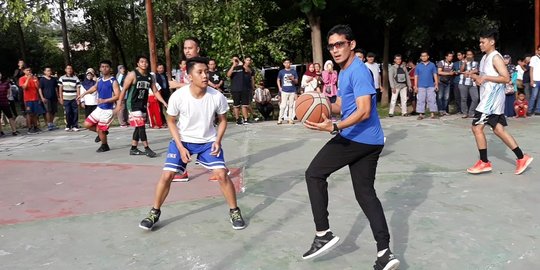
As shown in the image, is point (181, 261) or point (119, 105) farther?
point (119, 105)

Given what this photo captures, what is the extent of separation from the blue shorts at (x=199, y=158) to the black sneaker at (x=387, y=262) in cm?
188

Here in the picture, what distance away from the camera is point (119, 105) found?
8.52 metres

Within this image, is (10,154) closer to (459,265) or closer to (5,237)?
(5,237)

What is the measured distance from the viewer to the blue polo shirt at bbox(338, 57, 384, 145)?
383cm

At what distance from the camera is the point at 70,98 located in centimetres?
1320

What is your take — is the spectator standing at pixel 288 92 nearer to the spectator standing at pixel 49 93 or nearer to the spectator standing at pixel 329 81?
the spectator standing at pixel 329 81

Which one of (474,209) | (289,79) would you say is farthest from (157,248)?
(289,79)

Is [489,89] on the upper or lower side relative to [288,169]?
upper

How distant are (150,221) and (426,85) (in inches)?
399

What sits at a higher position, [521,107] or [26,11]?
[26,11]

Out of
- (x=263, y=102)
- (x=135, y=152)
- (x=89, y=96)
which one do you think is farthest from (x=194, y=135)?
(x=263, y=102)

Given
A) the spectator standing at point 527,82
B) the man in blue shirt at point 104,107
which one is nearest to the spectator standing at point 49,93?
the man in blue shirt at point 104,107

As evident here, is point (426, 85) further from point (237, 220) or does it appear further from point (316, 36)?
point (237, 220)

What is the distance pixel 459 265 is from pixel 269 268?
56.6 inches
